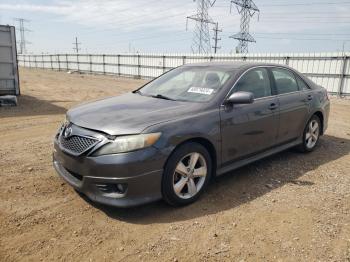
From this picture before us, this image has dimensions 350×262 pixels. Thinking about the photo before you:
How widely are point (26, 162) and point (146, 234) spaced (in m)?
2.75

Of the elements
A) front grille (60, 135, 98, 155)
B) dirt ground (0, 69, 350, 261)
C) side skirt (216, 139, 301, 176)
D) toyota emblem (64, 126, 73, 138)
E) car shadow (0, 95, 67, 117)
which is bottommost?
car shadow (0, 95, 67, 117)

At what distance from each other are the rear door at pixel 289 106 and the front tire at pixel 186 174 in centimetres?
168

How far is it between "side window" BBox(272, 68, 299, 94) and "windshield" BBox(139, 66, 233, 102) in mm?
1035

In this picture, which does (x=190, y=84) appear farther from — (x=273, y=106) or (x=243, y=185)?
(x=243, y=185)

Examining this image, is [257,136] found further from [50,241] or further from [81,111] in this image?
[50,241]

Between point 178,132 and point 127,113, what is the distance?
0.64 meters

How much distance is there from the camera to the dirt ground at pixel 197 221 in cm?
290

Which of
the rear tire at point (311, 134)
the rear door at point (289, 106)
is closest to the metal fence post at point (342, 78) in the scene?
the rear tire at point (311, 134)

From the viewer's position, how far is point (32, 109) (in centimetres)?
1016

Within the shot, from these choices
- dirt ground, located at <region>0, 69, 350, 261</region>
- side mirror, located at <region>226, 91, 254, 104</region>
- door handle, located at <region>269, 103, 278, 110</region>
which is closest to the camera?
dirt ground, located at <region>0, 69, 350, 261</region>

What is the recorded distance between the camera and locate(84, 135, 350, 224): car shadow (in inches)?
139

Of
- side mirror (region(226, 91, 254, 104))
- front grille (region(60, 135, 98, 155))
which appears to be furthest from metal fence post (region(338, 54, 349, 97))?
front grille (region(60, 135, 98, 155))

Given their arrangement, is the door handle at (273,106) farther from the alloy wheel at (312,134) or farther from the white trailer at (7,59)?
the white trailer at (7,59)

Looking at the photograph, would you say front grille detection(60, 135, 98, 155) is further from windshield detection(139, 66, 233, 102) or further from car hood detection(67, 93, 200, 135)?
windshield detection(139, 66, 233, 102)
